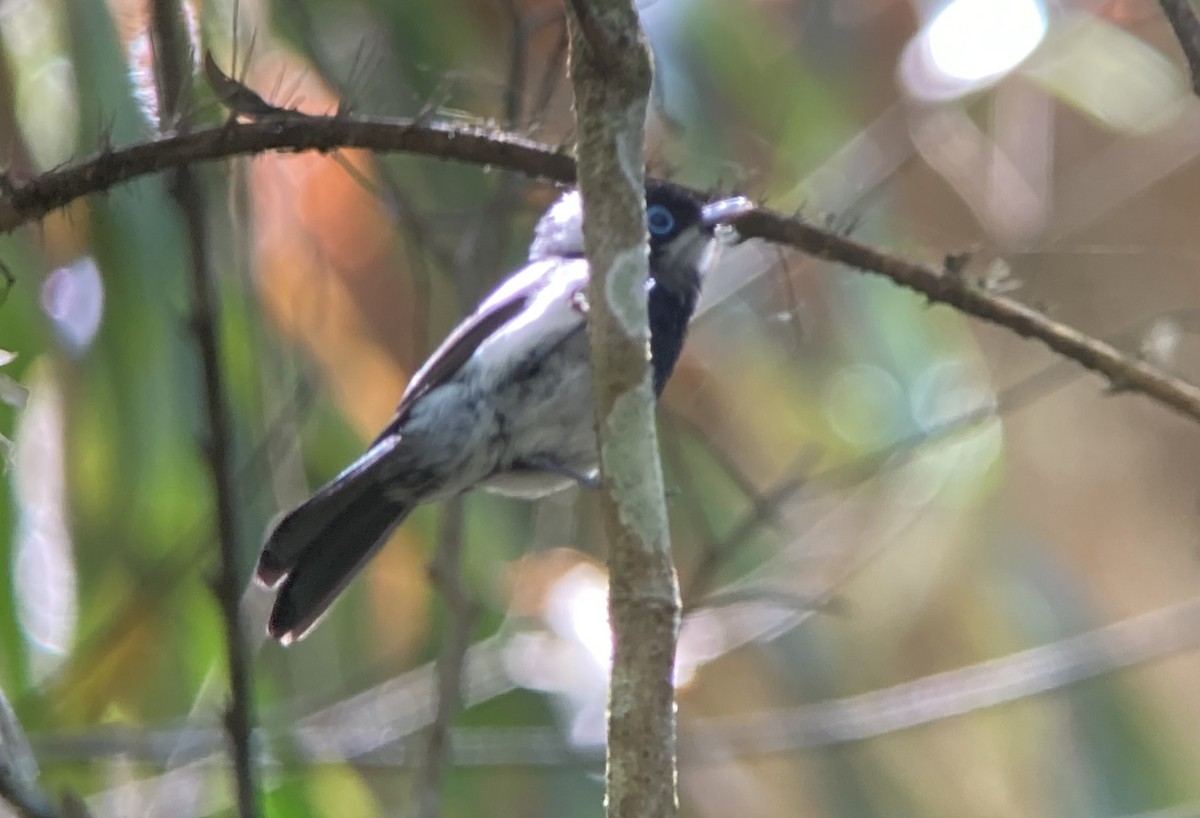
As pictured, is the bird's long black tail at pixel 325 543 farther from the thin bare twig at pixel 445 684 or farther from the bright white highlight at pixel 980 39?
the bright white highlight at pixel 980 39

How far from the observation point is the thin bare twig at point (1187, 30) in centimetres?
131

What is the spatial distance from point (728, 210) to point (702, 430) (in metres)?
1.45

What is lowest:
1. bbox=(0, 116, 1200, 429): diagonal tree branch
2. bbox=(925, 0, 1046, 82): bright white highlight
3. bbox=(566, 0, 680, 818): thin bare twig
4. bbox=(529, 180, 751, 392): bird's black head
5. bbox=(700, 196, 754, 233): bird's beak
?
bbox=(566, 0, 680, 818): thin bare twig

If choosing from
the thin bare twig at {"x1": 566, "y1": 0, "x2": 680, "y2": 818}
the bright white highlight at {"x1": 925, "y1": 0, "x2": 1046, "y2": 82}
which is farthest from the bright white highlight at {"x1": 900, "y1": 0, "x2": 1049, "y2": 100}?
the thin bare twig at {"x1": 566, "y1": 0, "x2": 680, "y2": 818}

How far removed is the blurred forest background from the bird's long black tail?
4.1 inches

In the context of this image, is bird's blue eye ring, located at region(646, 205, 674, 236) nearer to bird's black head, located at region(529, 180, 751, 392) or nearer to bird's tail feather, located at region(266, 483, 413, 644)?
bird's black head, located at region(529, 180, 751, 392)

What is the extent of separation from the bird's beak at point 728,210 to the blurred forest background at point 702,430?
11 cm

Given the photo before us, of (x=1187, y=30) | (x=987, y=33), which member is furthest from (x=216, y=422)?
(x=987, y=33)

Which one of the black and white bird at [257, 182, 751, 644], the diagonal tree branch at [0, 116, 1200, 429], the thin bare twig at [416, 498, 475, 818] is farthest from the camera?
the black and white bird at [257, 182, 751, 644]

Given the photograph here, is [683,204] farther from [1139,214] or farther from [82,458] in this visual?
[1139,214]

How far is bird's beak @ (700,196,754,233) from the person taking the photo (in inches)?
66.4

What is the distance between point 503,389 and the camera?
2.06 m

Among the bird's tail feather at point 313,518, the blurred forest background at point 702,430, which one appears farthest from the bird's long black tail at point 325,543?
the blurred forest background at point 702,430

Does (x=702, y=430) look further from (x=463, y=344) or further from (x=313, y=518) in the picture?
(x=313, y=518)
